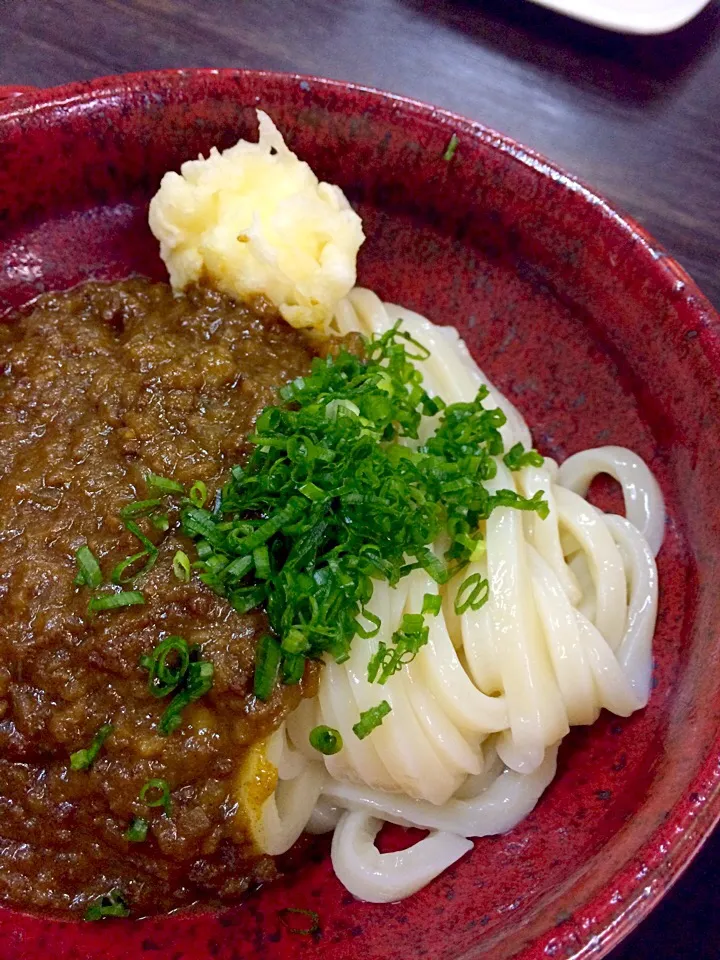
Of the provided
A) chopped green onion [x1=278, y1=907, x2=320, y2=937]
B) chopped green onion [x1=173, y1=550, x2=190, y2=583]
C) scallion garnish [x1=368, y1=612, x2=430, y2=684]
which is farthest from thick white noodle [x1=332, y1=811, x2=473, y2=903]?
chopped green onion [x1=173, y1=550, x2=190, y2=583]

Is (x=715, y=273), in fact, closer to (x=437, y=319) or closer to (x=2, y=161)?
(x=437, y=319)

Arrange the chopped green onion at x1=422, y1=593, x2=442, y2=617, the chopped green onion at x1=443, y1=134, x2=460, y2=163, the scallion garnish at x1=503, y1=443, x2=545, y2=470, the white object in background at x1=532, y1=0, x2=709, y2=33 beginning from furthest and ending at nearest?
the white object in background at x1=532, y1=0, x2=709, y2=33 → the chopped green onion at x1=443, y1=134, x2=460, y2=163 → the scallion garnish at x1=503, y1=443, x2=545, y2=470 → the chopped green onion at x1=422, y1=593, x2=442, y2=617

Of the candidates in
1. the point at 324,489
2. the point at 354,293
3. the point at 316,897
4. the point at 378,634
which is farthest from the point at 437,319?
the point at 316,897

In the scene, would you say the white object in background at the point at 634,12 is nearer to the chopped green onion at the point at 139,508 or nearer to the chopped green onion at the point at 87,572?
the chopped green onion at the point at 139,508

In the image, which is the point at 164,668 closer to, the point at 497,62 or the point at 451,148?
the point at 451,148

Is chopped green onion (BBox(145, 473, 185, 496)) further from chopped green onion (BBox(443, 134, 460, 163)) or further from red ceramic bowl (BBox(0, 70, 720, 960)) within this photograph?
chopped green onion (BBox(443, 134, 460, 163))
